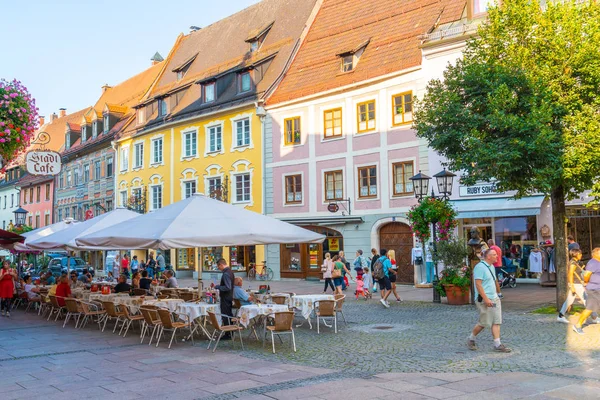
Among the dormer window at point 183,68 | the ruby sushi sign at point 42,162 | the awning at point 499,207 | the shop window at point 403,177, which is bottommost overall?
the awning at point 499,207

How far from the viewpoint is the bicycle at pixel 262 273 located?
29500mm

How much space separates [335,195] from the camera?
89.1 feet

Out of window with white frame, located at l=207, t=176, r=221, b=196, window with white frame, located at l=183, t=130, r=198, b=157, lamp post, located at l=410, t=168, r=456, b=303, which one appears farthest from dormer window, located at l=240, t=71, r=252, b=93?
lamp post, located at l=410, t=168, r=456, b=303

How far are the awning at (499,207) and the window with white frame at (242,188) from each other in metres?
11.9

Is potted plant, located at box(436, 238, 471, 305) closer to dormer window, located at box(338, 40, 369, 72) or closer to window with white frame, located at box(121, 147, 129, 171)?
dormer window, located at box(338, 40, 369, 72)

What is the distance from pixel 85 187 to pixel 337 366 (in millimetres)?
40750

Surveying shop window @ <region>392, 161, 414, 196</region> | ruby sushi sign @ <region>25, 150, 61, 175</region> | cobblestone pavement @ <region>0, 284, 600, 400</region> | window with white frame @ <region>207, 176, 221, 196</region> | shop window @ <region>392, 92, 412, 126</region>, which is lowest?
cobblestone pavement @ <region>0, 284, 600, 400</region>

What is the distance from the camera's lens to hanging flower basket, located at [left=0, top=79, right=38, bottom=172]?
1076cm

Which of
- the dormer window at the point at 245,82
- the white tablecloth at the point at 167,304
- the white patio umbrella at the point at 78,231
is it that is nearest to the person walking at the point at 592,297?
the white tablecloth at the point at 167,304

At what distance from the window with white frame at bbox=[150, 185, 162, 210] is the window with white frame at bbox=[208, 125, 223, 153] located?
18.1 feet

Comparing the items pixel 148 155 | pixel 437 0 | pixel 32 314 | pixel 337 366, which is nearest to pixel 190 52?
pixel 148 155

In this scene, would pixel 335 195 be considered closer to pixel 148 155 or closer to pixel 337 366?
pixel 148 155

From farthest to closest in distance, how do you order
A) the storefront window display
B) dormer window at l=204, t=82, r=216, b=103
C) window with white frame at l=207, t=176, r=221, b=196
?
dormer window at l=204, t=82, r=216, b=103
the storefront window display
window with white frame at l=207, t=176, r=221, b=196

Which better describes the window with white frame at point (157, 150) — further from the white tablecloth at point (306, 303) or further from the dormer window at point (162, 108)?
the white tablecloth at point (306, 303)
